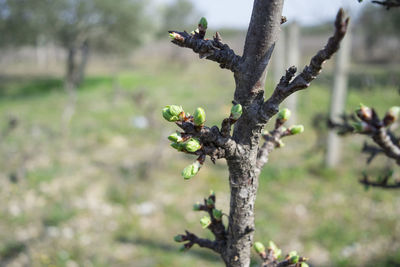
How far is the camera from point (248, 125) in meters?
1.22

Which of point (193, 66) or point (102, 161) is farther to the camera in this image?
point (193, 66)

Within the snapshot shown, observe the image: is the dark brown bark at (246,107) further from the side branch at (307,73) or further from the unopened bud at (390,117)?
the unopened bud at (390,117)

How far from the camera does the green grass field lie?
5.90m

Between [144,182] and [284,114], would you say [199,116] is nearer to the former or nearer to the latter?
[284,114]

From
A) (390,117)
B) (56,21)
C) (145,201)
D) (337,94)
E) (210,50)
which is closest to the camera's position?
Result: (390,117)

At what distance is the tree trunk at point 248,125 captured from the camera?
110 centimetres

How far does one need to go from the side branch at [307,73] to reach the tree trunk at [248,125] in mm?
80

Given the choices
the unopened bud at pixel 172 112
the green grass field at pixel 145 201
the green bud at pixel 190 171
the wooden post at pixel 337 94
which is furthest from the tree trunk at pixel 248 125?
the wooden post at pixel 337 94

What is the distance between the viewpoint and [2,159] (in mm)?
9586

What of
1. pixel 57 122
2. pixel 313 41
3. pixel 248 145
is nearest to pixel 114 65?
pixel 57 122

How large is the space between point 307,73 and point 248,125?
314mm

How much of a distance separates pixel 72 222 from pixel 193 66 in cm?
2577

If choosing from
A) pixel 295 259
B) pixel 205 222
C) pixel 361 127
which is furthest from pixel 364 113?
pixel 205 222

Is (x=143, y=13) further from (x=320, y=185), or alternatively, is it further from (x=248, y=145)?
(x=248, y=145)
